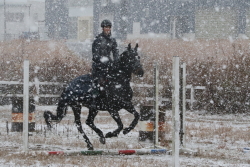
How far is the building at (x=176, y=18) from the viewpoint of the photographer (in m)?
42.3

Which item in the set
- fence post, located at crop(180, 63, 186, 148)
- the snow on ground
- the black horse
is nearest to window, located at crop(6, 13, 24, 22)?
the snow on ground

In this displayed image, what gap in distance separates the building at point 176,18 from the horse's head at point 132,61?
3283 centimetres

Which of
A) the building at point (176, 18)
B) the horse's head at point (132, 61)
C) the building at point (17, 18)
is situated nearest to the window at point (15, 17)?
the building at point (17, 18)

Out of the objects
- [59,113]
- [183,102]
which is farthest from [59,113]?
[183,102]

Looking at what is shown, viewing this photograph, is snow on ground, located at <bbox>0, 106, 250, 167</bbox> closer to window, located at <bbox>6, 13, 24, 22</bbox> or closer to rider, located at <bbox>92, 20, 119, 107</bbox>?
rider, located at <bbox>92, 20, 119, 107</bbox>

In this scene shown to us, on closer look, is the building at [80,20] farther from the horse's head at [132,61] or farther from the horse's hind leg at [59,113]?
the horse's head at [132,61]

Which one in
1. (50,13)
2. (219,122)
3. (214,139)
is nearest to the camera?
(214,139)

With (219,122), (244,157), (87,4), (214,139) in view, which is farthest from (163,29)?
(244,157)

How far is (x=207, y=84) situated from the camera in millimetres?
20156

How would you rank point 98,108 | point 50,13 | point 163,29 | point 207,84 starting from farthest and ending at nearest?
point 50,13
point 163,29
point 207,84
point 98,108

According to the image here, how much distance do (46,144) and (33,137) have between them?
1.31 meters

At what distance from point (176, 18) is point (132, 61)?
35.8 m

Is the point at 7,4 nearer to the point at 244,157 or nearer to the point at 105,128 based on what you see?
the point at 105,128

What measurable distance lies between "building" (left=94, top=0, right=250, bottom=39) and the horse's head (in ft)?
108
